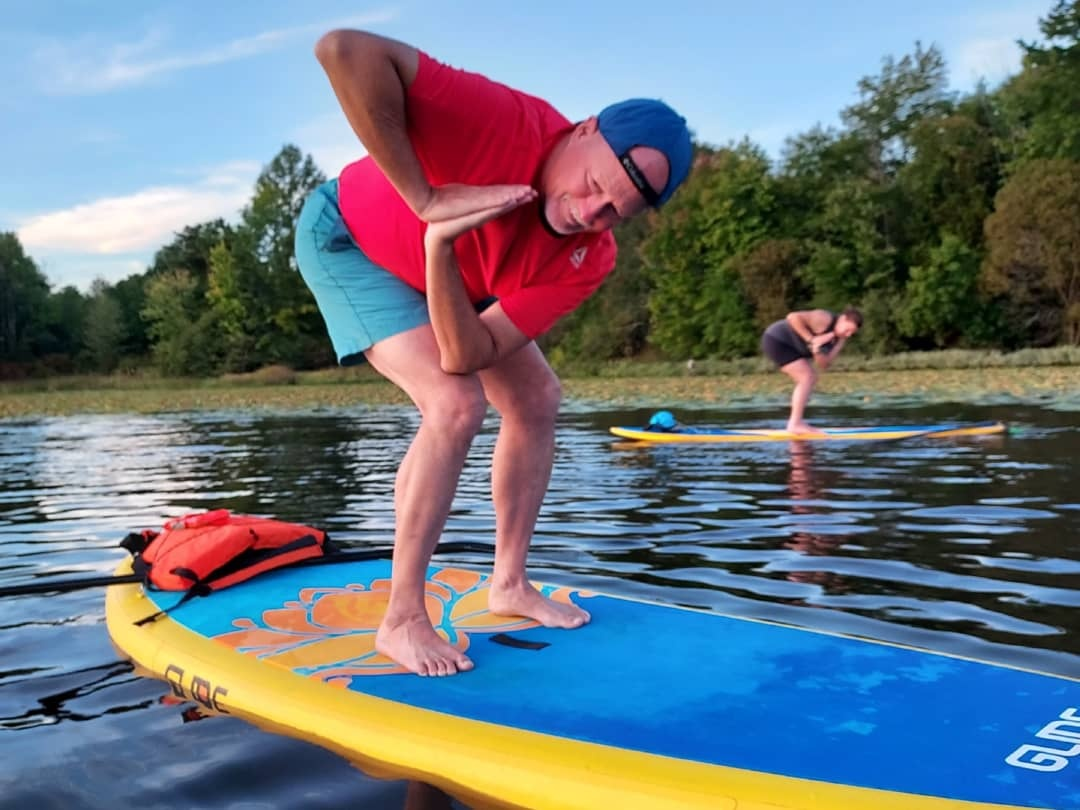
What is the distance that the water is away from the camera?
95.7 inches

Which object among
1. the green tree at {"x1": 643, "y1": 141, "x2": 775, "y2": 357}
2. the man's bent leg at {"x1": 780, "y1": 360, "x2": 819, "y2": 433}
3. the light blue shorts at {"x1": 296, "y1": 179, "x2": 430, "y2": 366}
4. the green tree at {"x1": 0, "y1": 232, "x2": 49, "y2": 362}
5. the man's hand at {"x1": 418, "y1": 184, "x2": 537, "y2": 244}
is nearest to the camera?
the man's hand at {"x1": 418, "y1": 184, "x2": 537, "y2": 244}

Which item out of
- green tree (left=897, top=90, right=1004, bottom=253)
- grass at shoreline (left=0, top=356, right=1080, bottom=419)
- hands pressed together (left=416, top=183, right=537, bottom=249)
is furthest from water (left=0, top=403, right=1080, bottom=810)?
green tree (left=897, top=90, right=1004, bottom=253)

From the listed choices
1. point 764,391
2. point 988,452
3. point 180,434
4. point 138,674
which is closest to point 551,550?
point 138,674

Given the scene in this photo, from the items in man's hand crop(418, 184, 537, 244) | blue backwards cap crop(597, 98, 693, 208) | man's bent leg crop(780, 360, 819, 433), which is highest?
blue backwards cap crop(597, 98, 693, 208)

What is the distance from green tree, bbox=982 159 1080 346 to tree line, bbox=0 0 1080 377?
0.19 ft

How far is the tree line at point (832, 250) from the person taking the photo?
34.8m

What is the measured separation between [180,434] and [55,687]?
11.6 m

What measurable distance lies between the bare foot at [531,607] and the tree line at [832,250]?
34.2 m

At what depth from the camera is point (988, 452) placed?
316 inches

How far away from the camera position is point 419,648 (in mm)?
2750

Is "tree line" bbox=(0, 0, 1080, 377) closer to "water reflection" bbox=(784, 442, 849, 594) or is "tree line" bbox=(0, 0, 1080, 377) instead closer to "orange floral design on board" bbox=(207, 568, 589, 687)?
"water reflection" bbox=(784, 442, 849, 594)

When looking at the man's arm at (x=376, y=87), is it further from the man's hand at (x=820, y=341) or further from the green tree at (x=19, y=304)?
the green tree at (x=19, y=304)

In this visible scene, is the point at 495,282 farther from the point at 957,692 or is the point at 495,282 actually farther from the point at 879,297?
the point at 879,297

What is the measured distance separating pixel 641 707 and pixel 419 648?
2.27 ft
